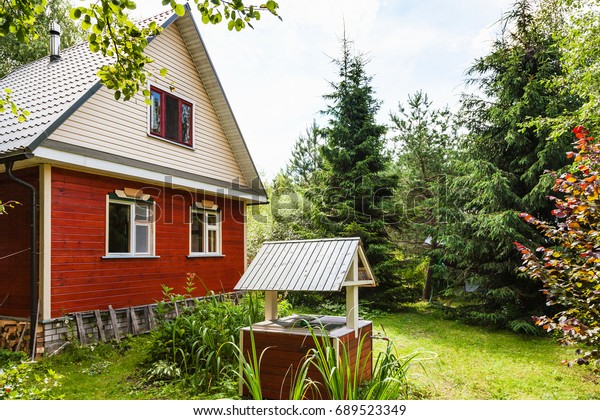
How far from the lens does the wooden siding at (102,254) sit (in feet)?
23.3

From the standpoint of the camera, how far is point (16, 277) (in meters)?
7.23

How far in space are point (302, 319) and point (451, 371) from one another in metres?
3.05

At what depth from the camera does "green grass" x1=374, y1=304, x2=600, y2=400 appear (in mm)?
5500

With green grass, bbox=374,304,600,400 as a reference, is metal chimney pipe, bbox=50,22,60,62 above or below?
above

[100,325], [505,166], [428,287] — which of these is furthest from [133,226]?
[428,287]

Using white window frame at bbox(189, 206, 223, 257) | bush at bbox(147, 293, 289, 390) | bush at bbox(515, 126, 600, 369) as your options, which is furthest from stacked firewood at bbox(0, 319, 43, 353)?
bush at bbox(515, 126, 600, 369)

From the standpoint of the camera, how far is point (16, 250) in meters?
7.30

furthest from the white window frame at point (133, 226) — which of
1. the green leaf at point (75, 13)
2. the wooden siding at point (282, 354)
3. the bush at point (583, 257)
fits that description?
the bush at point (583, 257)

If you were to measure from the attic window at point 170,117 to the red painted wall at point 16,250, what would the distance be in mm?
2789

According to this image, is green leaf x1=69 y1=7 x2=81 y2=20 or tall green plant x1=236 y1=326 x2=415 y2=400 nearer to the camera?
green leaf x1=69 y1=7 x2=81 y2=20

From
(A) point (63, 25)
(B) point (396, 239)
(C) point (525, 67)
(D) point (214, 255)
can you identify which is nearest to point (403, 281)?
(B) point (396, 239)

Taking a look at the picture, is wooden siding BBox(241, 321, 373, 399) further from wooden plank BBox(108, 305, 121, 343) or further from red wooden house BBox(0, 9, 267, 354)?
red wooden house BBox(0, 9, 267, 354)

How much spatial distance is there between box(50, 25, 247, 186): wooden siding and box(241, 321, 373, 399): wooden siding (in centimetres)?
504

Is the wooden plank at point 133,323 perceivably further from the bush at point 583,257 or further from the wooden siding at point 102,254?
the bush at point 583,257
